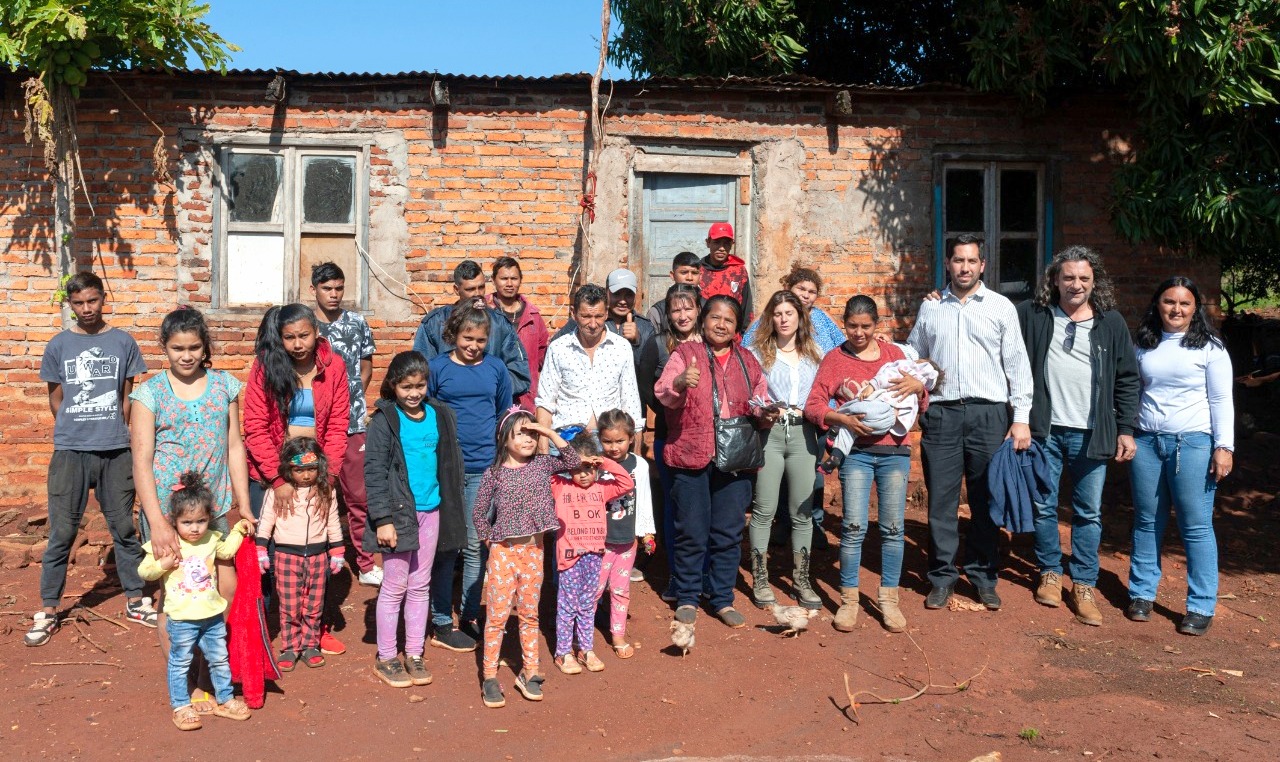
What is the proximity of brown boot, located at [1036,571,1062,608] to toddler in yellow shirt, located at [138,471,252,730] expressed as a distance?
175 inches

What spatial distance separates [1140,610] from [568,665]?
11.1 ft

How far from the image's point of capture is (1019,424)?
238 inches

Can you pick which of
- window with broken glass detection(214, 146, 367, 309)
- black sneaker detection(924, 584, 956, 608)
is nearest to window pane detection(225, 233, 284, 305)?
window with broken glass detection(214, 146, 367, 309)

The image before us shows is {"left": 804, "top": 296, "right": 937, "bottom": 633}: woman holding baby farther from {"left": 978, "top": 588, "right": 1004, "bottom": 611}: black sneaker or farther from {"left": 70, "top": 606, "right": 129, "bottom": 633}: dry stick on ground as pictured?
{"left": 70, "top": 606, "right": 129, "bottom": 633}: dry stick on ground

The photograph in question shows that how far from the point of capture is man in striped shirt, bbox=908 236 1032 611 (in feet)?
19.9

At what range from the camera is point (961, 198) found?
935 cm

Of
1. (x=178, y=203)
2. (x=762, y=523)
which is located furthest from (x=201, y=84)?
(x=762, y=523)

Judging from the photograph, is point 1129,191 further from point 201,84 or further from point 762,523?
point 201,84

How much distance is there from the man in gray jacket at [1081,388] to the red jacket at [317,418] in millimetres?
3902

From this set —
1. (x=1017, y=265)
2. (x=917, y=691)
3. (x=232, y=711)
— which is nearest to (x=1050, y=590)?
(x=917, y=691)

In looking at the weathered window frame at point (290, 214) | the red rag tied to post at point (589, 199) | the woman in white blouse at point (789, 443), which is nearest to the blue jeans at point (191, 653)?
the woman in white blouse at point (789, 443)

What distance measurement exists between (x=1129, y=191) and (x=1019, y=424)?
2935 mm

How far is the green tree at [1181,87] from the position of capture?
689 centimetres

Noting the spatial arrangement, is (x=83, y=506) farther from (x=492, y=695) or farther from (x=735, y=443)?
(x=735, y=443)
